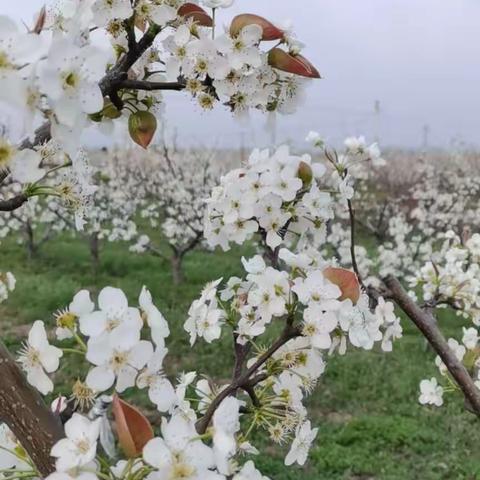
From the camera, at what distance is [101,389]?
786 millimetres

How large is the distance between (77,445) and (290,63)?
630mm

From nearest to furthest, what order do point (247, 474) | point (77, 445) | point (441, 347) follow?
point (77, 445) < point (247, 474) < point (441, 347)

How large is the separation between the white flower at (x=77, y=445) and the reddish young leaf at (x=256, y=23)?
585 millimetres

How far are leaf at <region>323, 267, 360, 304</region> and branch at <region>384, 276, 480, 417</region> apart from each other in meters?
0.37

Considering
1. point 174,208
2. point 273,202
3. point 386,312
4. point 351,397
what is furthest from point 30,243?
point 273,202

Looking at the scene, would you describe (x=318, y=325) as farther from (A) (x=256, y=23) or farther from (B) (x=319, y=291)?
(A) (x=256, y=23)

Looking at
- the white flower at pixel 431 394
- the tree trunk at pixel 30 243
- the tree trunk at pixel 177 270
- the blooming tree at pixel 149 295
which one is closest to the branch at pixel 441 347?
the blooming tree at pixel 149 295

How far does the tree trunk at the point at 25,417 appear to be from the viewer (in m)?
0.80

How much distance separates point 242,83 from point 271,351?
0.39 meters

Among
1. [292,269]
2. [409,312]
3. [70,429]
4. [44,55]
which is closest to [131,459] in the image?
[70,429]

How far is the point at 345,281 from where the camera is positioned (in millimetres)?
1073

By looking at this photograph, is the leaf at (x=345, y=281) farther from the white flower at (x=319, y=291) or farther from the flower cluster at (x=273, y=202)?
the flower cluster at (x=273, y=202)

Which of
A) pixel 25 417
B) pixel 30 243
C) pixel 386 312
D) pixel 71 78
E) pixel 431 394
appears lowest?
pixel 30 243

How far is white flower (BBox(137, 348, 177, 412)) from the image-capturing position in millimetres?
815
